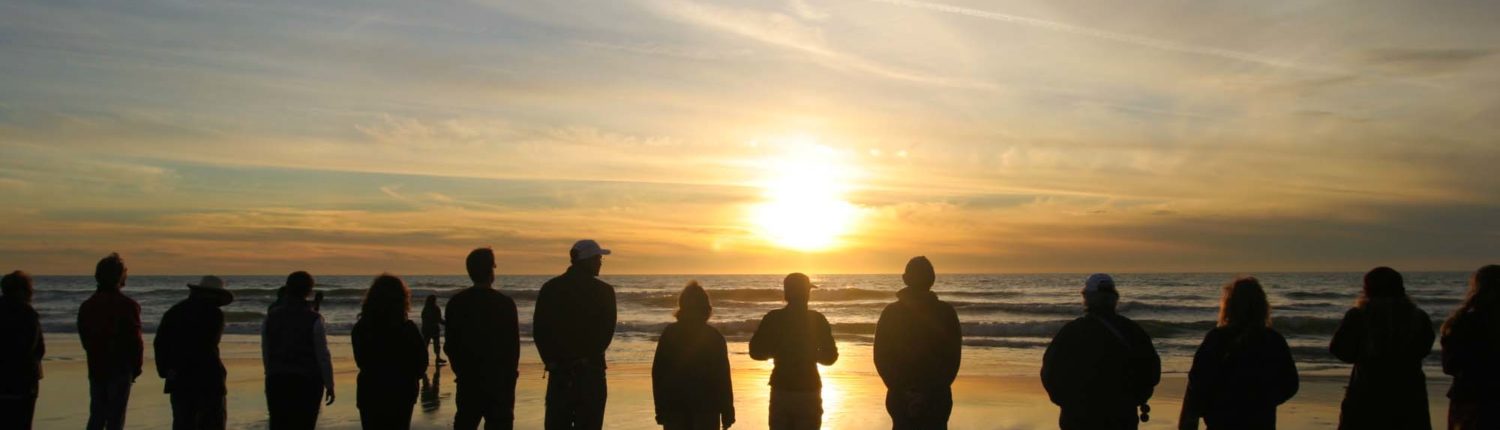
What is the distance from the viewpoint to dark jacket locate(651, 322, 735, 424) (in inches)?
227

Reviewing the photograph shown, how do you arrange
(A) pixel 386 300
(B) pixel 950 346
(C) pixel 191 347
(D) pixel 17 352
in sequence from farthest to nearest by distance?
(C) pixel 191 347 < (D) pixel 17 352 < (B) pixel 950 346 < (A) pixel 386 300

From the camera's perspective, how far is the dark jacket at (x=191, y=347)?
6438 mm

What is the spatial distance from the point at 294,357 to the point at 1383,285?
5.66 meters

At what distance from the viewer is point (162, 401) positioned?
11.6 metres

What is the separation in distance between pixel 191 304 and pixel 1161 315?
35.6m

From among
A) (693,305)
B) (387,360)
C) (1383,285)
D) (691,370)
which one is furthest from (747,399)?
(1383,285)

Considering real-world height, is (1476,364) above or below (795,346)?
below

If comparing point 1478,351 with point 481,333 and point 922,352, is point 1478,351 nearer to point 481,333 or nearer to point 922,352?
point 922,352

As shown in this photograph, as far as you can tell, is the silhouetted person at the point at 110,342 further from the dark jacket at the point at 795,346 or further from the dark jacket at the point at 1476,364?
the dark jacket at the point at 1476,364

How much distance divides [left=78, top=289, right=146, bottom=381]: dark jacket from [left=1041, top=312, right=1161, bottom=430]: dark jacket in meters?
5.76

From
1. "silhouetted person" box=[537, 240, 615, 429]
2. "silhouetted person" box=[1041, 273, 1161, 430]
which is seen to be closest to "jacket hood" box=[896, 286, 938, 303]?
"silhouetted person" box=[1041, 273, 1161, 430]

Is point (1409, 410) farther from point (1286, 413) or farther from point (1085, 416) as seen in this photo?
point (1286, 413)

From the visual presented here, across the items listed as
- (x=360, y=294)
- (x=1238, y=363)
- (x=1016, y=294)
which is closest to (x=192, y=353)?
(x=1238, y=363)

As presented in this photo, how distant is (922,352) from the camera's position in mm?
5480
